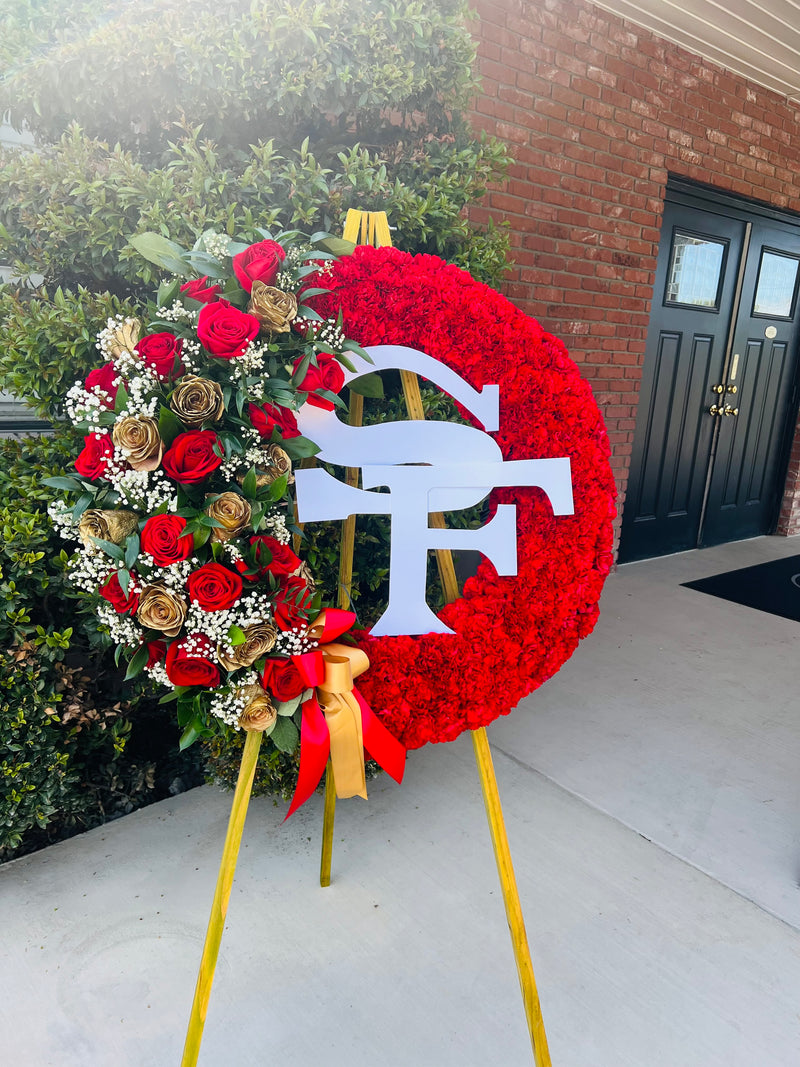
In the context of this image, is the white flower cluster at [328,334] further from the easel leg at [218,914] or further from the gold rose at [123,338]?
the easel leg at [218,914]

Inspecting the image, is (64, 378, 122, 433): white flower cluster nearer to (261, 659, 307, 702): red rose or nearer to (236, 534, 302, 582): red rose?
(236, 534, 302, 582): red rose

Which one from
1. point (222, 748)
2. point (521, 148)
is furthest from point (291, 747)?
point (521, 148)

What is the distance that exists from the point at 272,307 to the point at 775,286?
5033 millimetres

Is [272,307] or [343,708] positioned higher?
[272,307]

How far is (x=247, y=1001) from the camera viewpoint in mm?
1491

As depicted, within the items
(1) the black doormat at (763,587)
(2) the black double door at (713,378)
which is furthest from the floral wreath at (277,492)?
(2) the black double door at (713,378)

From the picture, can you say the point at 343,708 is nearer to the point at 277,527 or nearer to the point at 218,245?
the point at 277,527

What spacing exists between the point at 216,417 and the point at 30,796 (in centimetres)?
124

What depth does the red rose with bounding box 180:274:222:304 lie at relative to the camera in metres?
1.13

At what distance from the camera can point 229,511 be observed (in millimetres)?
1074

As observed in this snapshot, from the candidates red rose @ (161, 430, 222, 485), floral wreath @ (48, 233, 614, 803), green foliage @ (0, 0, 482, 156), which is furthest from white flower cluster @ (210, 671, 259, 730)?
green foliage @ (0, 0, 482, 156)

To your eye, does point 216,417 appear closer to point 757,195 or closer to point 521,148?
point 521,148

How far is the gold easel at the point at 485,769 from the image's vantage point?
4.15 feet

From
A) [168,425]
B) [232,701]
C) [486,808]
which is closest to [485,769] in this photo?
[486,808]
